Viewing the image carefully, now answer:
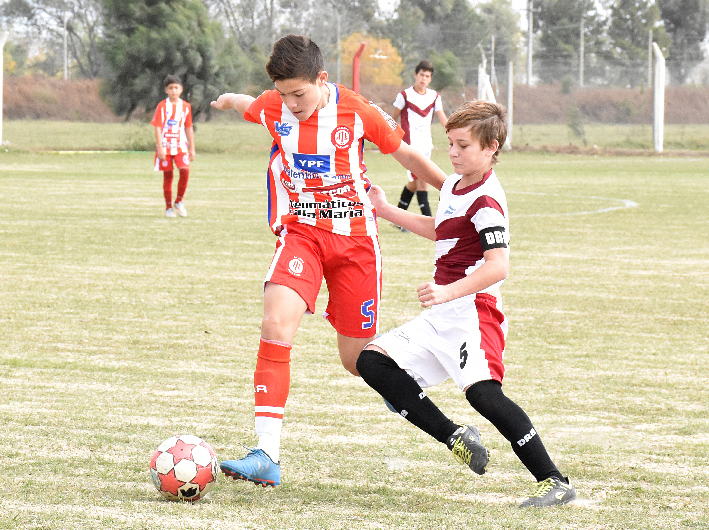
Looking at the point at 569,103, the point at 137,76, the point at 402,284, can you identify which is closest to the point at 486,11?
the point at 569,103

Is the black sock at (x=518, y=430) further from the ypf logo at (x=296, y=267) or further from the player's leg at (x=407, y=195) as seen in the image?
the player's leg at (x=407, y=195)

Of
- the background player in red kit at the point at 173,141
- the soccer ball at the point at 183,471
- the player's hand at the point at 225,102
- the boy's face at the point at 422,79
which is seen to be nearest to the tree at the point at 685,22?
the boy's face at the point at 422,79

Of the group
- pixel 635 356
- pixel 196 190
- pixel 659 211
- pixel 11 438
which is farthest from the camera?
pixel 196 190

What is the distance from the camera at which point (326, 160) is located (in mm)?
4355

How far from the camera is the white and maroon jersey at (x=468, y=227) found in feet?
12.1

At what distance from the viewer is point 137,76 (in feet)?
129

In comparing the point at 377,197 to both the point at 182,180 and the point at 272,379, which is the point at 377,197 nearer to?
the point at 272,379

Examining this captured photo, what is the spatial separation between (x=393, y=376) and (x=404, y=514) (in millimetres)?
567

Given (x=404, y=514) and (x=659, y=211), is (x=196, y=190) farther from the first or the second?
(x=404, y=514)

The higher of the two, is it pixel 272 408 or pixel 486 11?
pixel 486 11

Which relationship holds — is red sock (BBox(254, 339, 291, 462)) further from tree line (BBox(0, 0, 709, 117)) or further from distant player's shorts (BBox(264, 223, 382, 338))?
tree line (BBox(0, 0, 709, 117))

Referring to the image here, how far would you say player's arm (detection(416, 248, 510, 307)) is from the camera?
3.45 m

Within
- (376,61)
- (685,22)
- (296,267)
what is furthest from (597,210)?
(685,22)

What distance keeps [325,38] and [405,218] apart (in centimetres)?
5790
